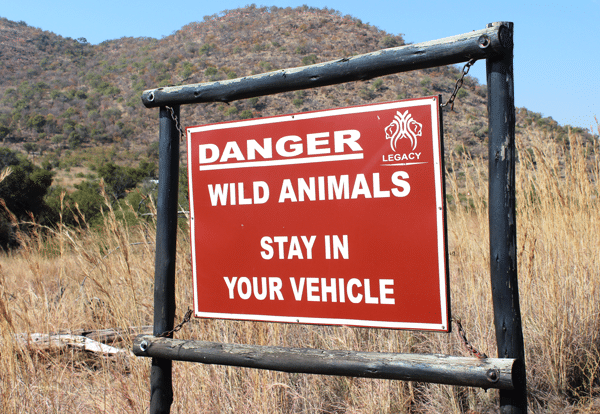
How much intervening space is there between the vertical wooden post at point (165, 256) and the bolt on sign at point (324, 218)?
0.11 m

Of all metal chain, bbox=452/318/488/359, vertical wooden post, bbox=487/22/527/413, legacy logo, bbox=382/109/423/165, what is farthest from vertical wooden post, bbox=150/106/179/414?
vertical wooden post, bbox=487/22/527/413

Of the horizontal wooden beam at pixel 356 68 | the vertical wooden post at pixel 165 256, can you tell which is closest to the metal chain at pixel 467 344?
the horizontal wooden beam at pixel 356 68

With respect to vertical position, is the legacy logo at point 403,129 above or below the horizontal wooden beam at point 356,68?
below

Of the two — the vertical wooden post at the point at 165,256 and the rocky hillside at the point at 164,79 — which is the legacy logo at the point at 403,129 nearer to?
the vertical wooden post at the point at 165,256

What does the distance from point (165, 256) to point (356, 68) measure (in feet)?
3.85

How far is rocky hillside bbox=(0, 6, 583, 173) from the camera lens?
34.3m

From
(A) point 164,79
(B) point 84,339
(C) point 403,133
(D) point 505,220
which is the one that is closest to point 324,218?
(C) point 403,133

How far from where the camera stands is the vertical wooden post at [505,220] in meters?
1.47

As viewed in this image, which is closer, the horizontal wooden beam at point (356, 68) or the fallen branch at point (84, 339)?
the horizontal wooden beam at point (356, 68)

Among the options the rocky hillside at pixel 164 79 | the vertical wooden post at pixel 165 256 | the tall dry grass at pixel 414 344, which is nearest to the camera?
the vertical wooden post at pixel 165 256

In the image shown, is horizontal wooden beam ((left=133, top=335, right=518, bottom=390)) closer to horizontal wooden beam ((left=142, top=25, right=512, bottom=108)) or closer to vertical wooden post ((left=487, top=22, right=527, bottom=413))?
→ vertical wooden post ((left=487, top=22, right=527, bottom=413))

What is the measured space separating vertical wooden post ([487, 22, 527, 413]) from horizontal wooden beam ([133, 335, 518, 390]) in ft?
0.27

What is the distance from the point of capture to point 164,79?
44562mm

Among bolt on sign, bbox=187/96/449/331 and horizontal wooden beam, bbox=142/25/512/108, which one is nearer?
horizontal wooden beam, bbox=142/25/512/108
